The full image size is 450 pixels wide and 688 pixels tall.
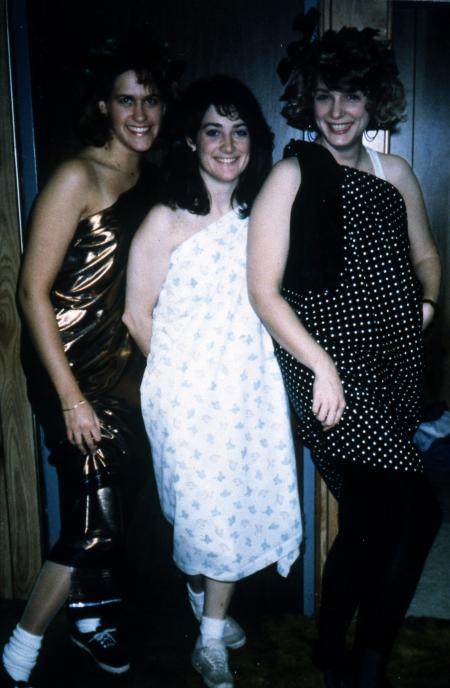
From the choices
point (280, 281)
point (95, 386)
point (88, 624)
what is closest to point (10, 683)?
point (88, 624)

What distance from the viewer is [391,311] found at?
1.48 meters

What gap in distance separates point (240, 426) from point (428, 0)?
140cm

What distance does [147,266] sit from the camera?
5.35ft

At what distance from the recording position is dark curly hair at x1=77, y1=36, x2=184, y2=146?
166 centimetres

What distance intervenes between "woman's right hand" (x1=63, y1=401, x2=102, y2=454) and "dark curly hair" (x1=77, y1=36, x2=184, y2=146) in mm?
740

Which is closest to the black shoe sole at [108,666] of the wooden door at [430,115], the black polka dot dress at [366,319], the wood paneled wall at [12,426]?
the wood paneled wall at [12,426]

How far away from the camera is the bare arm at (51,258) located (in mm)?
1520

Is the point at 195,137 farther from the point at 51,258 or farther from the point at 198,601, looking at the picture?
the point at 198,601

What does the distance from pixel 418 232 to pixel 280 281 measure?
1.69 ft

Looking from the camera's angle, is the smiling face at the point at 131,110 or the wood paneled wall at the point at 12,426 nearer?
the smiling face at the point at 131,110

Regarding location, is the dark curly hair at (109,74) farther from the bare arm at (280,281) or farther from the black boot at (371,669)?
the black boot at (371,669)

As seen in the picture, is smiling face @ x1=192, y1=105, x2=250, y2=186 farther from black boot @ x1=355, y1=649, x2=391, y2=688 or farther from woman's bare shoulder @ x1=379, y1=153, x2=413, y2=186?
black boot @ x1=355, y1=649, x2=391, y2=688

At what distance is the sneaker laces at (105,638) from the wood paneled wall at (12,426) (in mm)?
434

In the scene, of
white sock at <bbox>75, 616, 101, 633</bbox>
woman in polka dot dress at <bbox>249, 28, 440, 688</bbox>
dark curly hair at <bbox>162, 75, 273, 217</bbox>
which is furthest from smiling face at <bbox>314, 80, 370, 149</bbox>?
white sock at <bbox>75, 616, 101, 633</bbox>
